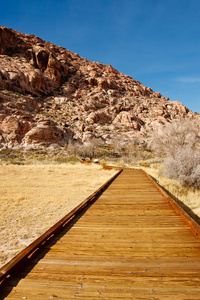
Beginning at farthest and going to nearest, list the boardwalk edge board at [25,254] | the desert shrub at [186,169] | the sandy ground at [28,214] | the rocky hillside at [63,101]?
1. the rocky hillside at [63,101]
2. the desert shrub at [186,169]
3. the sandy ground at [28,214]
4. the boardwalk edge board at [25,254]

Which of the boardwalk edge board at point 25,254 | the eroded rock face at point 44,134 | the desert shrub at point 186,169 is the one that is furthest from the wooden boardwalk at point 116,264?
the eroded rock face at point 44,134

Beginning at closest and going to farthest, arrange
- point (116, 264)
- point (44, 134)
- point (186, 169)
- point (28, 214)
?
1. point (116, 264)
2. point (28, 214)
3. point (186, 169)
4. point (44, 134)

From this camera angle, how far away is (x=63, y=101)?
164ft

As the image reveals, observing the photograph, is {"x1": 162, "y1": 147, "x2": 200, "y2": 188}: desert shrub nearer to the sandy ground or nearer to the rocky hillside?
the sandy ground

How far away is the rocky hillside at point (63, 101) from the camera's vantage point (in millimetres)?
35438

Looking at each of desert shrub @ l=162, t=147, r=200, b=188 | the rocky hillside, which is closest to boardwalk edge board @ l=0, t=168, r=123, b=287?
desert shrub @ l=162, t=147, r=200, b=188

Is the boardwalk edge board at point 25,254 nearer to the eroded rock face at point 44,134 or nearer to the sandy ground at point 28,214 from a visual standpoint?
the sandy ground at point 28,214

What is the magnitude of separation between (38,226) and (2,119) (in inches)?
1324

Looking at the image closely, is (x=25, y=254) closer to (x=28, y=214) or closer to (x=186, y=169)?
(x=28, y=214)

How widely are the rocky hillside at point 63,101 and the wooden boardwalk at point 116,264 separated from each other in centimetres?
3181

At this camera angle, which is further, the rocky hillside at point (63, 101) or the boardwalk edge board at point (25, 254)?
the rocky hillside at point (63, 101)

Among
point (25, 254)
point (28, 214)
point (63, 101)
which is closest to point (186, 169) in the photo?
point (28, 214)

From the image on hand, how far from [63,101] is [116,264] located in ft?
167

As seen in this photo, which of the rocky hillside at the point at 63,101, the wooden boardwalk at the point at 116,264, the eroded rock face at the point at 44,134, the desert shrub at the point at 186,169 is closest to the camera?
the wooden boardwalk at the point at 116,264
